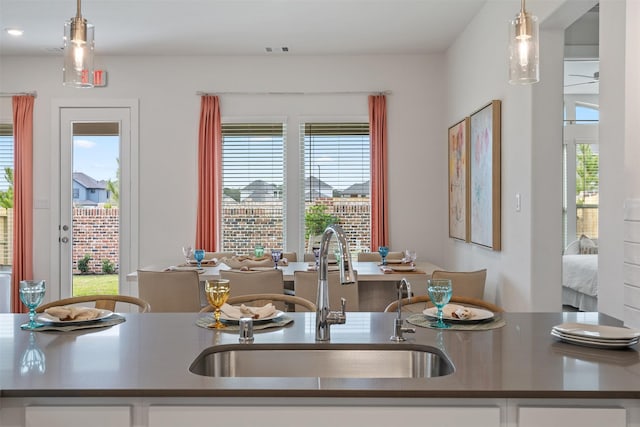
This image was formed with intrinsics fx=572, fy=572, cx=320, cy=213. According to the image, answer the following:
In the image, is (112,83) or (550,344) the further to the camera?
(112,83)

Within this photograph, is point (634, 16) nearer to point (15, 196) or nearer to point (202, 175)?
point (202, 175)

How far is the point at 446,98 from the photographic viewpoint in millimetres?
5828

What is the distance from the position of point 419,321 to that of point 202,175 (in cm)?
432

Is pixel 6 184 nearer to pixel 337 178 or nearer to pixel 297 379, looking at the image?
pixel 337 178

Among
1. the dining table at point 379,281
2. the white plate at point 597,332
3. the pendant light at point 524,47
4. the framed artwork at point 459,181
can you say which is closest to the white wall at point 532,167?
the dining table at point 379,281

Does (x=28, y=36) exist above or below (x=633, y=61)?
above

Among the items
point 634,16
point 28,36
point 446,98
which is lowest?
point 634,16

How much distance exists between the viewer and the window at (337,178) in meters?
6.04

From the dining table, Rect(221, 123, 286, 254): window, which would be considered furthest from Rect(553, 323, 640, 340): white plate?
Rect(221, 123, 286, 254): window

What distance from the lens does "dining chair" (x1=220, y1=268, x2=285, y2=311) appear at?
361 cm

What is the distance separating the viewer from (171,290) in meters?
3.71

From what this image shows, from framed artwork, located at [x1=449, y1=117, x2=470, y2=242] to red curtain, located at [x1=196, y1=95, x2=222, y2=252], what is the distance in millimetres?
2381

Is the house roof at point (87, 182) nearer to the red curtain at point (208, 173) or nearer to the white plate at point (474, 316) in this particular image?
the red curtain at point (208, 173)

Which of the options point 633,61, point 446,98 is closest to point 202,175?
point 446,98
